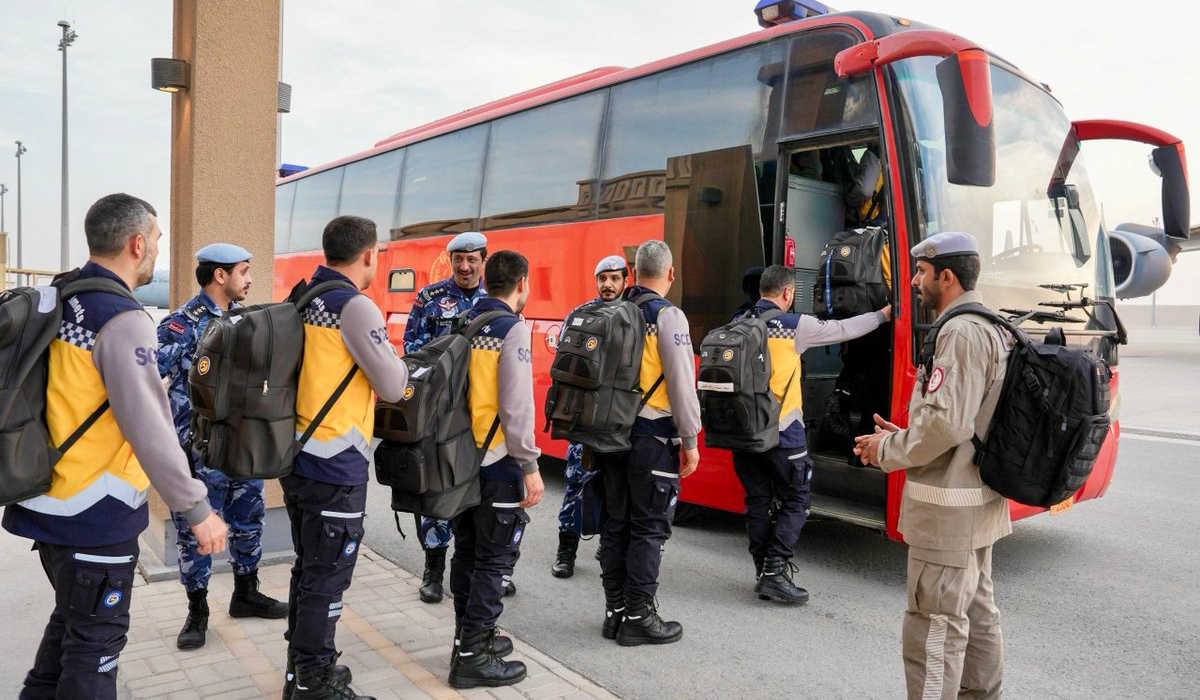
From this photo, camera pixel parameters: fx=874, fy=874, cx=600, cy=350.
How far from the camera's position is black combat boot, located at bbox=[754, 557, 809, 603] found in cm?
504

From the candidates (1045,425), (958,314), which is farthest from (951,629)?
(958,314)

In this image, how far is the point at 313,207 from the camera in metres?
13.1

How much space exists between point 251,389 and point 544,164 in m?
5.49

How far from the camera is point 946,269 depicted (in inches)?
132

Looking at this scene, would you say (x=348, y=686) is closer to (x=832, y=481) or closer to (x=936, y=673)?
(x=936, y=673)

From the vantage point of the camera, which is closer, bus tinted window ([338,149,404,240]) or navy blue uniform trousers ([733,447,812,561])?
navy blue uniform trousers ([733,447,812,561])

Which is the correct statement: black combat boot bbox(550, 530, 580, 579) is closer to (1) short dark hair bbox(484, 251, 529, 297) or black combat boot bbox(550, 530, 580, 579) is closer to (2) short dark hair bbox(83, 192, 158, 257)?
(1) short dark hair bbox(484, 251, 529, 297)

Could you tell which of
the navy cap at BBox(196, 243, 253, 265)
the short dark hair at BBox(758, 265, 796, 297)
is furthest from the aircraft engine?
the navy cap at BBox(196, 243, 253, 265)

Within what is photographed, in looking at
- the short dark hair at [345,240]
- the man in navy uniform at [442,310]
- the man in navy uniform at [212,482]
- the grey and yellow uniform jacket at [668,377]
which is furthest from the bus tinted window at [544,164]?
the short dark hair at [345,240]

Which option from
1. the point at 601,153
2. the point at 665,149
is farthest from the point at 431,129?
the point at 665,149

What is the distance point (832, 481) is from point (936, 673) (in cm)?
284

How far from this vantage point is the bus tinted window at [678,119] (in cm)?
633

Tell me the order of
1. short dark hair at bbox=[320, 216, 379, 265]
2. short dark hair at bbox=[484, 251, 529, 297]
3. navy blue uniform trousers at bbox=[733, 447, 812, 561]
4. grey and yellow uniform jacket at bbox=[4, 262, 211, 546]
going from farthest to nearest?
navy blue uniform trousers at bbox=[733, 447, 812, 561], short dark hair at bbox=[484, 251, 529, 297], short dark hair at bbox=[320, 216, 379, 265], grey and yellow uniform jacket at bbox=[4, 262, 211, 546]

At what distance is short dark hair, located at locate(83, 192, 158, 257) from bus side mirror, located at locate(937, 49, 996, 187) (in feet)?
11.7
